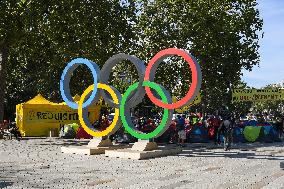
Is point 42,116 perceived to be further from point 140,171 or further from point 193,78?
point 140,171

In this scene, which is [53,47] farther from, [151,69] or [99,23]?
[151,69]

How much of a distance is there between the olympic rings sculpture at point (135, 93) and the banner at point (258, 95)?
15030mm

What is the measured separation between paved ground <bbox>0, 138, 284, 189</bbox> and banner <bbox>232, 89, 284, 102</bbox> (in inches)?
569

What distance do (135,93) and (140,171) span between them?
6.01 meters

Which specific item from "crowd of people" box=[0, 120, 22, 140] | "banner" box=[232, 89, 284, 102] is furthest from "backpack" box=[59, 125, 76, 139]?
"banner" box=[232, 89, 284, 102]

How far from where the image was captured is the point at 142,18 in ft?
145

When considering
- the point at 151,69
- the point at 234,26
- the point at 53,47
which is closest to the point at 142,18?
the point at 234,26

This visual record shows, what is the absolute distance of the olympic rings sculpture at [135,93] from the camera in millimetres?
16125

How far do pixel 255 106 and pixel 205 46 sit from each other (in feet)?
383

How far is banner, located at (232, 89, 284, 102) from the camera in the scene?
101 feet

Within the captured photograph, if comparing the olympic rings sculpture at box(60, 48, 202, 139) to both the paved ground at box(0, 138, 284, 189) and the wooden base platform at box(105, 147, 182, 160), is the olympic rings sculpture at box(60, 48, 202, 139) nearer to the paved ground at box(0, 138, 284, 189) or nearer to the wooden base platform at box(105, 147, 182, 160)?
the wooden base platform at box(105, 147, 182, 160)

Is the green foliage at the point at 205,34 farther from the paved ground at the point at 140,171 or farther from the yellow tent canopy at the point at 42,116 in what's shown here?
the paved ground at the point at 140,171

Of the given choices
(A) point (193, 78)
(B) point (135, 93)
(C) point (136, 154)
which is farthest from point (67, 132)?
(A) point (193, 78)

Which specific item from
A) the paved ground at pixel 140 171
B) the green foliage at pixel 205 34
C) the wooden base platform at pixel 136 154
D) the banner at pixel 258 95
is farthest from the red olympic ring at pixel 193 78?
the green foliage at pixel 205 34
